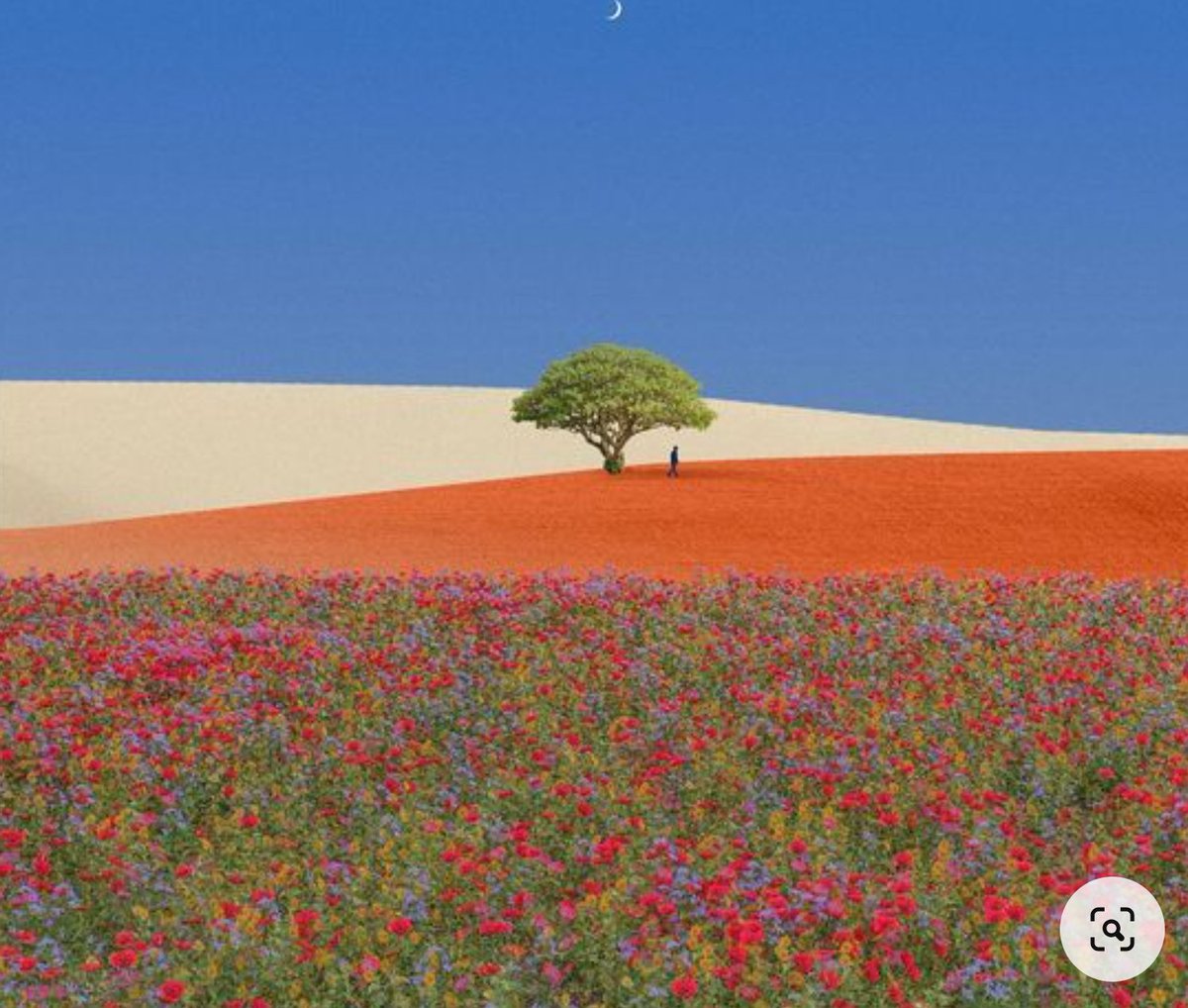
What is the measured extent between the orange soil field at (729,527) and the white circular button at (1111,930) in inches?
757

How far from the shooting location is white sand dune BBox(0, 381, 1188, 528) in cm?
7950

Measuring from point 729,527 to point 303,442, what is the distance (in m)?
66.6

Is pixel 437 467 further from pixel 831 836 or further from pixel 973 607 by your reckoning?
pixel 831 836

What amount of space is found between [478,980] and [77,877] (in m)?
3.45

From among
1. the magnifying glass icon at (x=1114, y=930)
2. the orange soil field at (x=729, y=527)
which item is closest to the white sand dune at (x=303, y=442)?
the orange soil field at (x=729, y=527)

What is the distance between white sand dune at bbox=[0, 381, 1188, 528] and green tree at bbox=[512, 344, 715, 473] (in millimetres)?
24838

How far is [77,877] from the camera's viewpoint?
977cm

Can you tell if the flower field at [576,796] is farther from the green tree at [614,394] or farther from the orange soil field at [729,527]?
the green tree at [614,394]

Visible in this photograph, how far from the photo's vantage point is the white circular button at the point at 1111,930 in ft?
23.8

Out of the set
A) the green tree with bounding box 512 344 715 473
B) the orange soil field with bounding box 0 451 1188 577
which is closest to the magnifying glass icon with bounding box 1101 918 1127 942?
the orange soil field with bounding box 0 451 1188 577

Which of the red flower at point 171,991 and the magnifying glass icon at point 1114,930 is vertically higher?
the magnifying glass icon at point 1114,930

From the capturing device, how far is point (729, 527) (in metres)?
40.2

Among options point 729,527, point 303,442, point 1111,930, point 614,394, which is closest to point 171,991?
point 1111,930

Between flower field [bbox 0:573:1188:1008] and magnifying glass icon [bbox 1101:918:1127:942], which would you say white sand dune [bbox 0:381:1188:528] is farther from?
magnifying glass icon [bbox 1101:918:1127:942]
